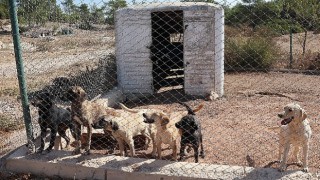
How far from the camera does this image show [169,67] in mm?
11594

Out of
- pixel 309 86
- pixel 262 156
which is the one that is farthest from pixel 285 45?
pixel 262 156

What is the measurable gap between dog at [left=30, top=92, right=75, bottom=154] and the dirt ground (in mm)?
1304

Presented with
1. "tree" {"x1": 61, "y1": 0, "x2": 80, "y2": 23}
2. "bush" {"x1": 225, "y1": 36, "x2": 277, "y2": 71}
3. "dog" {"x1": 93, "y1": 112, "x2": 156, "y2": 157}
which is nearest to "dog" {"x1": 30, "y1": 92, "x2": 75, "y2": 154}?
"dog" {"x1": 93, "y1": 112, "x2": 156, "y2": 157}

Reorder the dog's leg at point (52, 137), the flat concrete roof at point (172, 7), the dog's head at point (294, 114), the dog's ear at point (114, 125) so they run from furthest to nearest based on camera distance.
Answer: the flat concrete roof at point (172, 7) → the dog's ear at point (114, 125) → the dog's leg at point (52, 137) → the dog's head at point (294, 114)

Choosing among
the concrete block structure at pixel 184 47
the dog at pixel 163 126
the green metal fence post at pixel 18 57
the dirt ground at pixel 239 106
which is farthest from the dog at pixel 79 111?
the concrete block structure at pixel 184 47

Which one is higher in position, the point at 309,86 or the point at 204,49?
the point at 204,49

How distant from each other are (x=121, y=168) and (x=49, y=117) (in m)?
1.18

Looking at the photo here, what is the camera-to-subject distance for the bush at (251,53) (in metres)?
13.1

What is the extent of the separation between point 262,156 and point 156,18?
6380mm

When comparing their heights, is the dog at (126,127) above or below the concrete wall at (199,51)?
below

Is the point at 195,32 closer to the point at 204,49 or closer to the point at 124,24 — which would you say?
the point at 204,49

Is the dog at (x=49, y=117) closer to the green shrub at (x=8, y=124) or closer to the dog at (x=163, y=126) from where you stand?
the dog at (x=163, y=126)

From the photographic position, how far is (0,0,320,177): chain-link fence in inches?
204

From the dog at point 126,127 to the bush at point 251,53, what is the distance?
7861 mm
